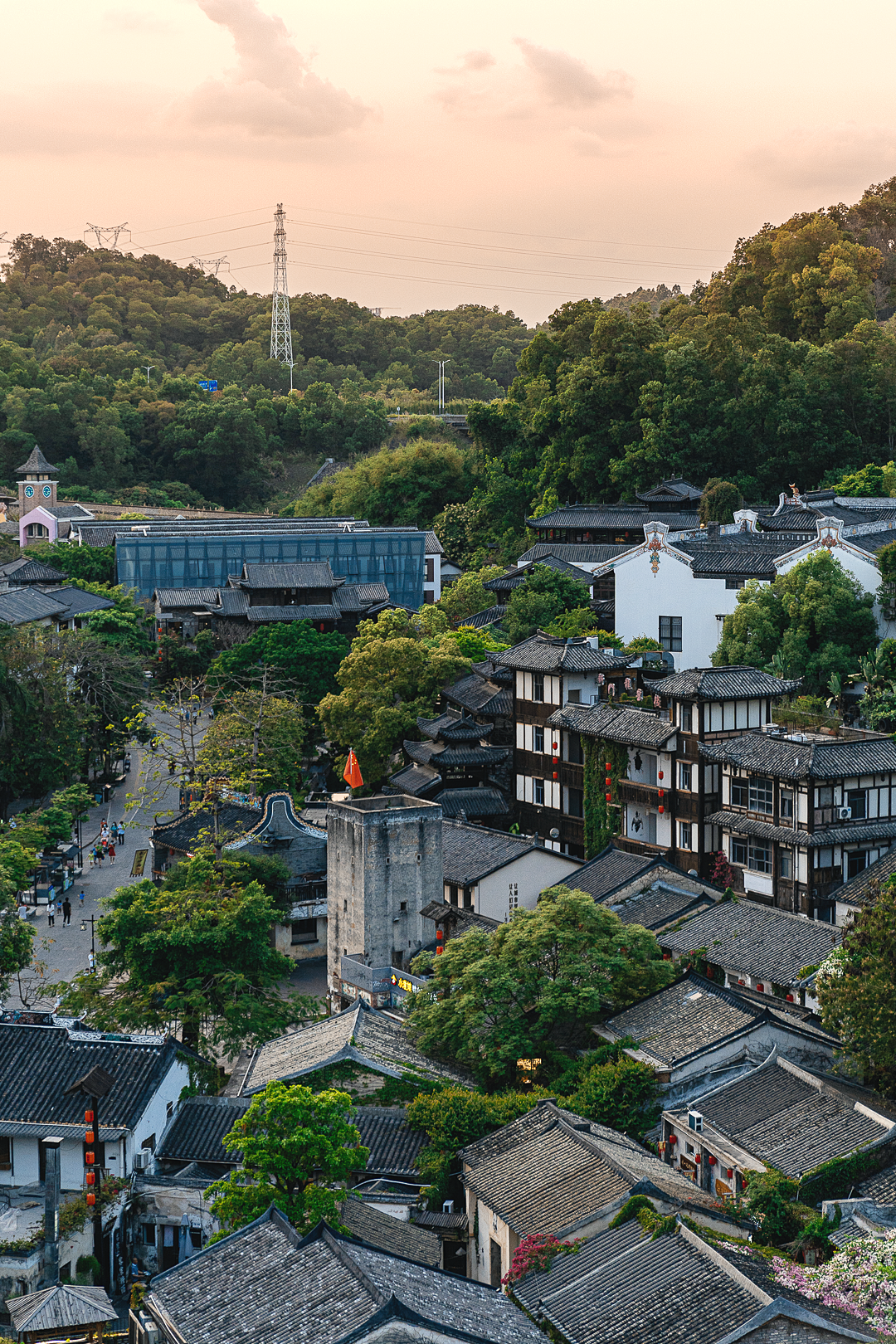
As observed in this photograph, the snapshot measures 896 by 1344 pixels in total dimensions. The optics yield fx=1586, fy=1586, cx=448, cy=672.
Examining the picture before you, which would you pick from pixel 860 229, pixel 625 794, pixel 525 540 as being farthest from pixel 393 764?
pixel 860 229

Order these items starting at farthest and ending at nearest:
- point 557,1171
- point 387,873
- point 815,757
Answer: point 387,873 < point 815,757 < point 557,1171

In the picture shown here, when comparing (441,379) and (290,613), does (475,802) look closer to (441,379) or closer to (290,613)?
(290,613)

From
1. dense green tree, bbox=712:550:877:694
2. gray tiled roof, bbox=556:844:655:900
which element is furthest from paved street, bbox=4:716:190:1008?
dense green tree, bbox=712:550:877:694

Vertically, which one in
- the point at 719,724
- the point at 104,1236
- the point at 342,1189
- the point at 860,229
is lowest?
the point at 104,1236

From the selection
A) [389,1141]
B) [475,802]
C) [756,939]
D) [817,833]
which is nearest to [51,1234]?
[389,1141]

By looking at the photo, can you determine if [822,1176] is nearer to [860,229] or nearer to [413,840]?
[413,840]

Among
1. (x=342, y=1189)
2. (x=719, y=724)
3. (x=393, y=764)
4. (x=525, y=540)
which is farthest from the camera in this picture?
(x=525, y=540)

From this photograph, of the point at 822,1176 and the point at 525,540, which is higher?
the point at 525,540
